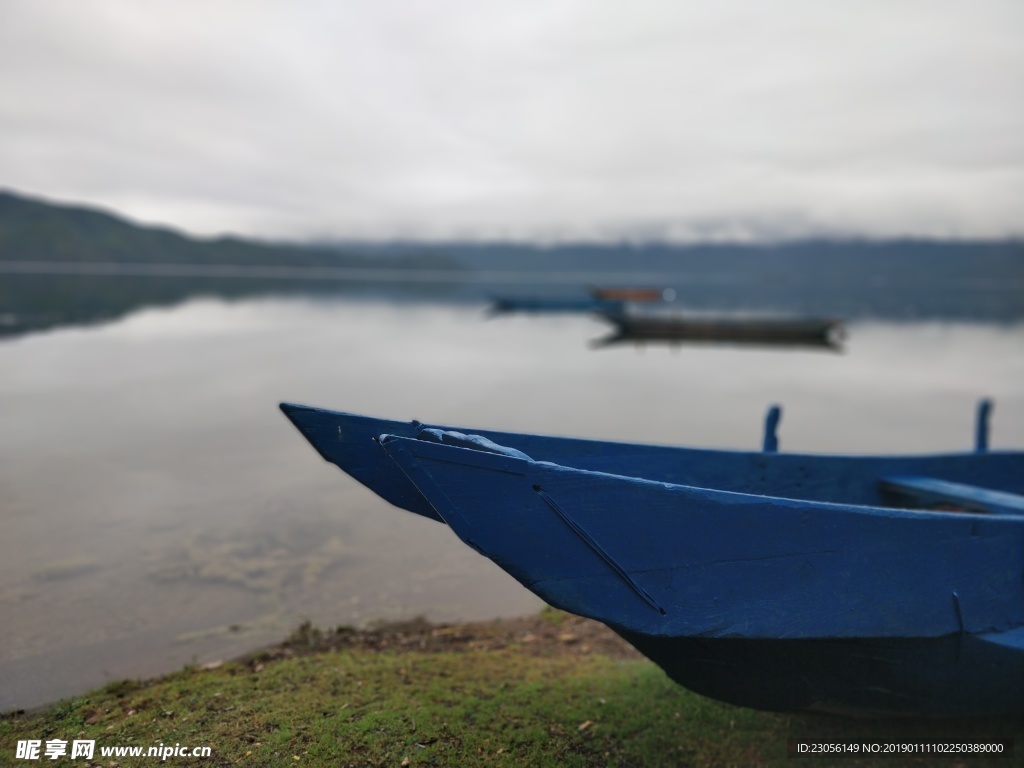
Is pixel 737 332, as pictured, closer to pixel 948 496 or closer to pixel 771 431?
pixel 771 431

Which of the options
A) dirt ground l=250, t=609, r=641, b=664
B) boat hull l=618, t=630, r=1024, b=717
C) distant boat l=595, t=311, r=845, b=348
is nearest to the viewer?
boat hull l=618, t=630, r=1024, b=717

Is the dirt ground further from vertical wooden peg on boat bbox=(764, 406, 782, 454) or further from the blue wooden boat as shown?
vertical wooden peg on boat bbox=(764, 406, 782, 454)

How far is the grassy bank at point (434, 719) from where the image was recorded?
484cm

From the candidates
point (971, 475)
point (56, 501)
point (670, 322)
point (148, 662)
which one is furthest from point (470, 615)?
point (670, 322)

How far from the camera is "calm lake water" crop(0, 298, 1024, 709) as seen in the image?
25.9 ft

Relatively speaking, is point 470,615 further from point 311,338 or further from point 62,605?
point 311,338

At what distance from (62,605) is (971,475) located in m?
10.5

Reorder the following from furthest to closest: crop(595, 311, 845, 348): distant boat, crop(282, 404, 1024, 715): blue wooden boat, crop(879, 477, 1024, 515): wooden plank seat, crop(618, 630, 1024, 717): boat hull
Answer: crop(595, 311, 845, 348): distant boat, crop(879, 477, 1024, 515): wooden plank seat, crop(618, 630, 1024, 717): boat hull, crop(282, 404, 1024, 715): blue wooden boat

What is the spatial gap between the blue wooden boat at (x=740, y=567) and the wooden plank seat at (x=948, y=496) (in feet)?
5.47

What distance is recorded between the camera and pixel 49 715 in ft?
17.5

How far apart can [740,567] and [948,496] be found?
3787 mm

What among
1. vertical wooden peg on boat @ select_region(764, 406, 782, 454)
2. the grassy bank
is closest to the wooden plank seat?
vertical wooden peg on boat @ select_region(764, 406, 782, 454)

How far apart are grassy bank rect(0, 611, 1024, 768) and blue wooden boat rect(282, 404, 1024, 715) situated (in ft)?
1.87

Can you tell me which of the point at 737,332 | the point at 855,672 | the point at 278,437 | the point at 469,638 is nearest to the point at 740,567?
the point at 855,672
